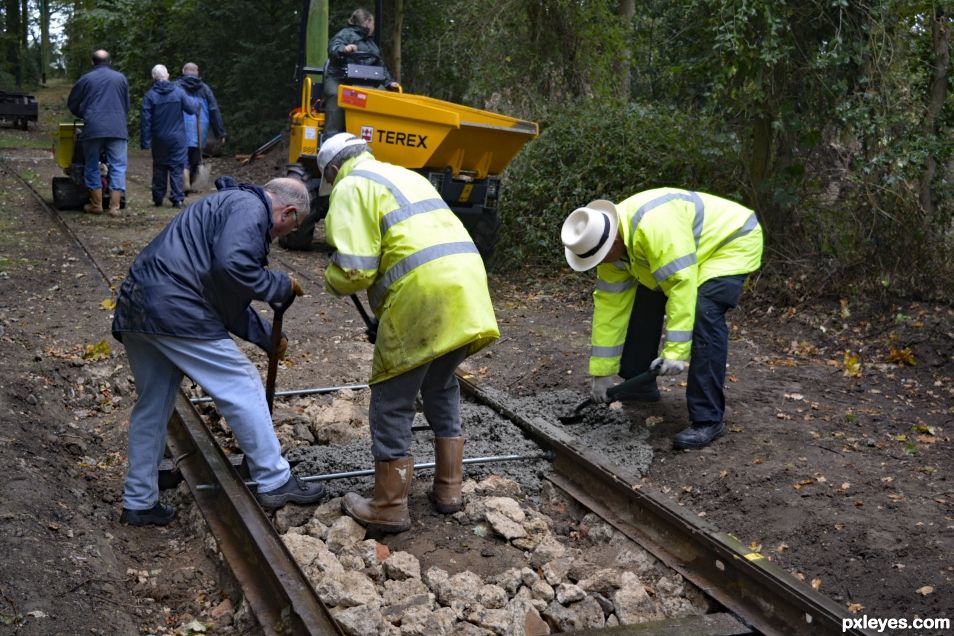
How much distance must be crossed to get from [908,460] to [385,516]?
3.08 meters

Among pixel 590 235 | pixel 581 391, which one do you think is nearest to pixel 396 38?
pixel 581 391

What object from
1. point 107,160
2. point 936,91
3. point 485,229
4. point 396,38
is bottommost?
point 485,229

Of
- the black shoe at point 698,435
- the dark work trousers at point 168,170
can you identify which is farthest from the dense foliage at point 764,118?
the dark work trousers at point 168,170

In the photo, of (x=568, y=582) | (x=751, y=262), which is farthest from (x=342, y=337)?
(x=568, y=582)

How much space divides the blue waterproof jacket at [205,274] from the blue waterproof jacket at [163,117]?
9.98 meters

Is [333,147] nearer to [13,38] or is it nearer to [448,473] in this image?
[448,473]

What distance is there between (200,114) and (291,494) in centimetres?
1174

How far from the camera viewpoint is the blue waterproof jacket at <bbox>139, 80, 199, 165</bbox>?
1410 centimetres

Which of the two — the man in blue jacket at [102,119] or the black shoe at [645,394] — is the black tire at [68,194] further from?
the black shoe at [645,394]

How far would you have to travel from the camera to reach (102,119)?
13.1m

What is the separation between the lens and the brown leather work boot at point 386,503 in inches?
195

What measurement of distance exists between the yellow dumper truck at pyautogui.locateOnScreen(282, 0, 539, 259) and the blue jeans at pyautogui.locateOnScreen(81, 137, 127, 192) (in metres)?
3.49

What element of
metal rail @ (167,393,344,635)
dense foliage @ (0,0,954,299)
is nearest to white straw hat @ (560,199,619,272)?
metal rail @ (167,393,344,635)

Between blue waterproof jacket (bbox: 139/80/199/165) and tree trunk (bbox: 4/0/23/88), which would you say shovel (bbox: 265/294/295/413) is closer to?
blue waterproof jacket (bbox: 139/80/199/165)
